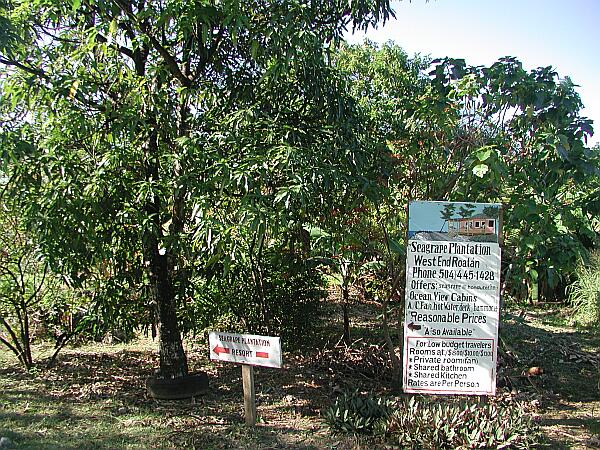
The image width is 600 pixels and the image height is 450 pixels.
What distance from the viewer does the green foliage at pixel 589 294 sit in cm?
1057

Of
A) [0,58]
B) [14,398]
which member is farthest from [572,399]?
[0,58]

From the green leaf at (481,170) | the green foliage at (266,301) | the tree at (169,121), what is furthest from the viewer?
the green foliage at (266,301)

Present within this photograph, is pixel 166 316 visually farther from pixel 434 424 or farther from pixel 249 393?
A: pixel 434 424

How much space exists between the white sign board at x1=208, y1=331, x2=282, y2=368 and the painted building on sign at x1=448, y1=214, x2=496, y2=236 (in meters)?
1.85

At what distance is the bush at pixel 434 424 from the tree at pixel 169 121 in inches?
73.4

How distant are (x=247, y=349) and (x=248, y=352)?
0.03 metres

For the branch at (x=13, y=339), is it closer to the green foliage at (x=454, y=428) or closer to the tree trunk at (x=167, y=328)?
the tree trunk at (x=167, y=328)

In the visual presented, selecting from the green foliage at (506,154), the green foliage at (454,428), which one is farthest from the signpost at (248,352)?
the green foliage at (506,154)

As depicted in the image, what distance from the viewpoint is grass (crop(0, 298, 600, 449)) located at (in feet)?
16.8

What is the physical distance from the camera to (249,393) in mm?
5352

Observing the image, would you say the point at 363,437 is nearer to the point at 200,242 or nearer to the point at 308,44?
the point at 200,242

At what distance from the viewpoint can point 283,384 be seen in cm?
690

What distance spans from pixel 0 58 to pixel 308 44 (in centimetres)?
281

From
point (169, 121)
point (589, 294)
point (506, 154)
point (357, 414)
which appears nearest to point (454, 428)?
point (357, 414)
